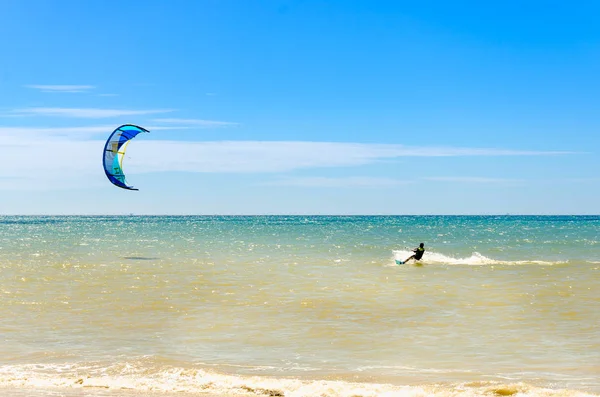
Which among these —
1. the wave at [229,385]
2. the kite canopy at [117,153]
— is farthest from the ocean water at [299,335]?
the kite canopy at [117,153]

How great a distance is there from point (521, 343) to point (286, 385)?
19.3ft

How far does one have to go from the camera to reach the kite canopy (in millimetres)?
34781

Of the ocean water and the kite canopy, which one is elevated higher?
the kite canopy

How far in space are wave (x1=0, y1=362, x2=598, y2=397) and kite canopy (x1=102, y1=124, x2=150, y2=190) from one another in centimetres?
2489

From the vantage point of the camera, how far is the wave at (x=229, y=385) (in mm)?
9617

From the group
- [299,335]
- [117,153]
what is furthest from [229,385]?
[117,153]

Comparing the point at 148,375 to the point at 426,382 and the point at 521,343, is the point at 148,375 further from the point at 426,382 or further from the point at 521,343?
the point at 521,343

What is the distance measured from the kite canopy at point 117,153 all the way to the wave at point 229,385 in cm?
2489

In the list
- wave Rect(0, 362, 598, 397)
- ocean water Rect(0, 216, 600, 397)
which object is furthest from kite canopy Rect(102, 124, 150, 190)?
wave Rect(0, 362, 598, 397)

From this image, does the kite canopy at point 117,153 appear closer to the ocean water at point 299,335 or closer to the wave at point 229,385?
the ocean water at point 299,335

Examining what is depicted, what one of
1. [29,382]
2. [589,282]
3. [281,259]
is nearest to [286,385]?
[29,382]

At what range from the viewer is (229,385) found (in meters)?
10.0

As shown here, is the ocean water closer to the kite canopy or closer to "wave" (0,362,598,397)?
"wave" (0,362,598,397)

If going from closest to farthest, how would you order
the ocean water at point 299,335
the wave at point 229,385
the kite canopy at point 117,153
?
1. the wave at point 229,385
2. the ocean water at point 299,335
3. the kite canopy at point 117,153
